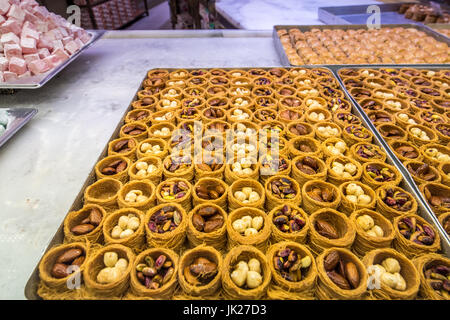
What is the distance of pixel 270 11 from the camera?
544 centimetres

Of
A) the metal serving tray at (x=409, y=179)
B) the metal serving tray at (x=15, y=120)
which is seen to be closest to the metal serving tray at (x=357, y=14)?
the metal serving tray at (x=409, y=179)

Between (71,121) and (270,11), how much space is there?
180 inches

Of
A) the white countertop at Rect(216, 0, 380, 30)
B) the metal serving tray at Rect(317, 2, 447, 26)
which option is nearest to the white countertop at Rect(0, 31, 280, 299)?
the white countertop at Rect(216, 0, 380, 30)

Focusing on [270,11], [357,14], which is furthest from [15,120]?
[357,14]

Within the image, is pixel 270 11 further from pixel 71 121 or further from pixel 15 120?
pixel 15 120

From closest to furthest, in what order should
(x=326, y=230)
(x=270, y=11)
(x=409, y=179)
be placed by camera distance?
1. (x=326, y=230)
2. (x=409, y=179)
3. (x=270, y=11)

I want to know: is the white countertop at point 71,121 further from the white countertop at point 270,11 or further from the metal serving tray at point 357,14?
the metal serving tray at point 357,14

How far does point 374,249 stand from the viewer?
1.27 m

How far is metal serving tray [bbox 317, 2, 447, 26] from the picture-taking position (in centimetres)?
452

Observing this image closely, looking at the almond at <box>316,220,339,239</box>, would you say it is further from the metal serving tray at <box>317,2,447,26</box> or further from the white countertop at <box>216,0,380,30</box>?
the white countertop at <box>216,0,380,30</box>

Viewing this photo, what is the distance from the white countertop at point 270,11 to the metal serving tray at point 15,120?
355 centimetres

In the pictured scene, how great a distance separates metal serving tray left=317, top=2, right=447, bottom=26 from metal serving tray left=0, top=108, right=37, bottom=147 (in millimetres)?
4173

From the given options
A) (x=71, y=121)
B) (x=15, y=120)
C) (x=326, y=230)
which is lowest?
(x=326, y=230)

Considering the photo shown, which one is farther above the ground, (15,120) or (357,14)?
(357,14)
